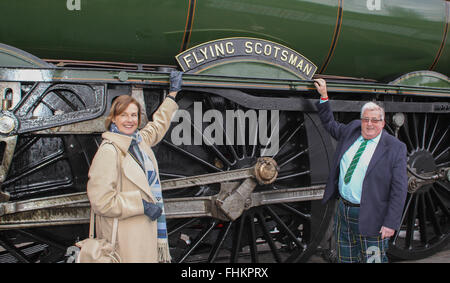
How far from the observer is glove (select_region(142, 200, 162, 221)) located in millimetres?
2225

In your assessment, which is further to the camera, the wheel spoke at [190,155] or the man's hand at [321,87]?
the man's hand at [321,87]

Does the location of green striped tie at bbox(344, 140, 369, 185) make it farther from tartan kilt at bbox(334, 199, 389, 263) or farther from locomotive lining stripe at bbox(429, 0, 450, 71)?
locomotive lining stripe at bbox(429, 0, 450, 71)

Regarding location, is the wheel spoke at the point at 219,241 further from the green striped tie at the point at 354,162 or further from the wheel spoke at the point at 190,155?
the green striped tie at the point at 354,162

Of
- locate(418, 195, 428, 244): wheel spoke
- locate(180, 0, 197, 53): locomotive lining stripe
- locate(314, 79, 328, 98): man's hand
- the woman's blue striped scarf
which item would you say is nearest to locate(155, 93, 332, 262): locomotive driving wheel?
locate(314, 79, 328, 98): man's hand

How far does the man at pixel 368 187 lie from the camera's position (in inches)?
105

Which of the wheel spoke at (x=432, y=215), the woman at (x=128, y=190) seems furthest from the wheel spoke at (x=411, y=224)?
the woman at (x=128, y=190)

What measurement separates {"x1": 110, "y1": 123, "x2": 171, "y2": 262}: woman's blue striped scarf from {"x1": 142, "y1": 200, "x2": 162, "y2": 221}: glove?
0.07m

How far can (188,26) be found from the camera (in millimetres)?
3109

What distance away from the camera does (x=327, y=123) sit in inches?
130

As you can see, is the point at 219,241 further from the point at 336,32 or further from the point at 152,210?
the point at 336,32

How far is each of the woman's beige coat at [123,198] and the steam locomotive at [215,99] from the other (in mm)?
613

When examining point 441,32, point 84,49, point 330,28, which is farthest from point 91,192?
point 441,32
